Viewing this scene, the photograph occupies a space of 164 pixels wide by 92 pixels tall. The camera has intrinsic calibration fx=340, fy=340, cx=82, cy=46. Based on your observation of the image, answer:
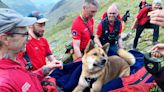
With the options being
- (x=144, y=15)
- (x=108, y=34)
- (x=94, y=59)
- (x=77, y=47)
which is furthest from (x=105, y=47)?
(x=144, y=15)

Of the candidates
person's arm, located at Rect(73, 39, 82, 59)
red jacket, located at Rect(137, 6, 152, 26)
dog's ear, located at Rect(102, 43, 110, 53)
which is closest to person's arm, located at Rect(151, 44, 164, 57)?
dog's ear, located at Rect(102, 43, 110, 53)

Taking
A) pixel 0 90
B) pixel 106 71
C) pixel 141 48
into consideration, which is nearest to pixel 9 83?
pixel 0 90

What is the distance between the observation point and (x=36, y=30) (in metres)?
5.58

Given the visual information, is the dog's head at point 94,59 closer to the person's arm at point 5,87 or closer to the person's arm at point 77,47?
the person's arm at point 77,47

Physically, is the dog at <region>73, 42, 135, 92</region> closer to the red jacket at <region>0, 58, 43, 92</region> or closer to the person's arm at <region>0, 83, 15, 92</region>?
the red jacket at <region>0, 58, 43, 92</region>

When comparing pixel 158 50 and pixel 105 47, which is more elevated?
pixel 158 50

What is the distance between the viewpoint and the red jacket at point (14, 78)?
9.93ft

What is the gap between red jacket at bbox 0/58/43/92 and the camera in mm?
3027

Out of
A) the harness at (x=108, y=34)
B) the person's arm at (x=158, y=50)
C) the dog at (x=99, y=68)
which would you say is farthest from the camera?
the harness at (x=108, y=34)

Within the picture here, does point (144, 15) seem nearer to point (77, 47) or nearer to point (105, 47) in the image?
point (77, 47)

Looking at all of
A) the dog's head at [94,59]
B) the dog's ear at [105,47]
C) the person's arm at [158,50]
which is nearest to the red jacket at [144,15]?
the dog's ear at [105,47]

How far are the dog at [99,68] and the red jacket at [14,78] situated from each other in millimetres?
2315

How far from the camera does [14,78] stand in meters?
3.12

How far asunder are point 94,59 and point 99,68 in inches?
7.1
